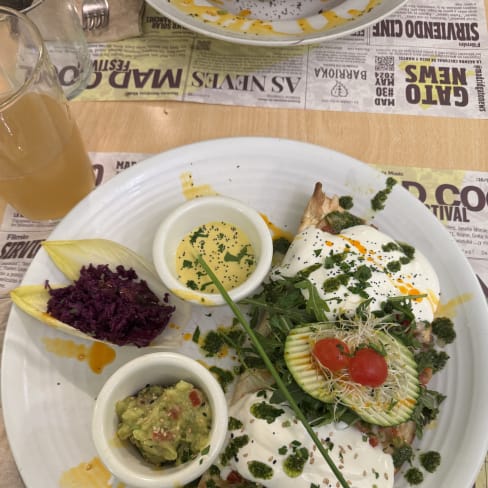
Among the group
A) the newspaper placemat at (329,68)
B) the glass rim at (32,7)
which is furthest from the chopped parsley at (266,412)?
the glass rim at (32,7)

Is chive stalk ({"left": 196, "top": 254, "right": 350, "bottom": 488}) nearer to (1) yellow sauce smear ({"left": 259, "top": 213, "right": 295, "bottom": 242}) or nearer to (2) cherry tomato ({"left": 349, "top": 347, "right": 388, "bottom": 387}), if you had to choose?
(2) cherry tomato ({"left": 349, "top": 347, "right": 388, "bottom": 387})

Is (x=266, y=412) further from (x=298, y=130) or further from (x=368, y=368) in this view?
(x=298, y=130)

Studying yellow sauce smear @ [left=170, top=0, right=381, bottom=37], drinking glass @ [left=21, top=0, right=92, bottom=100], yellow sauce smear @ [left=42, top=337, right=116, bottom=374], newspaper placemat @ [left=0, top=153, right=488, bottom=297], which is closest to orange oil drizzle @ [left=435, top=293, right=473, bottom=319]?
newspaper placemat @ [left=0, top=153, right=488, bottom=297]

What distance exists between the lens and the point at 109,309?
1.40 meters

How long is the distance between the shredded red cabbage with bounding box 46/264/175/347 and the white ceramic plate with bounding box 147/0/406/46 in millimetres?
965

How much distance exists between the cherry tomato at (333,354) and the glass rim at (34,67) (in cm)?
102

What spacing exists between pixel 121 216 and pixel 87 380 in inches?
20.7

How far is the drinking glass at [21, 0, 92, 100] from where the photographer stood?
1.86 meters

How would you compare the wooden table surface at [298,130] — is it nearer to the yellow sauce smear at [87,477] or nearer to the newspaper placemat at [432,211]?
the newspaper placemat at [432,211]

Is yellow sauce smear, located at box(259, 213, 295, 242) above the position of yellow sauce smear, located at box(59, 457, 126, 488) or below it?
above

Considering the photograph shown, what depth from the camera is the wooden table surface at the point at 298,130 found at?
1.82m

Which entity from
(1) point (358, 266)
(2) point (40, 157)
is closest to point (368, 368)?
(1) point (358, 266)

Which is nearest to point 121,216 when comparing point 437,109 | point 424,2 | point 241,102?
point 241,102

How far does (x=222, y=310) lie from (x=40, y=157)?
0.73 metres
